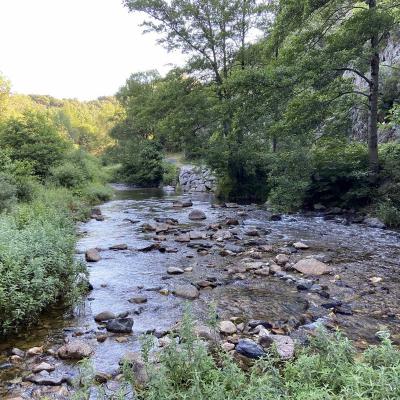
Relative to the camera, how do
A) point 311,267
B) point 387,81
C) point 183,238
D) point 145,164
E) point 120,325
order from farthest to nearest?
point 145,164 < point 387,81 < point 183,238 < point 311,267 < point 120,325

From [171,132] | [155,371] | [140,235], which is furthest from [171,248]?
[171,132]

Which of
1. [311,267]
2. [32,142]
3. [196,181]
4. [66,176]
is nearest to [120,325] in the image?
[311,267]

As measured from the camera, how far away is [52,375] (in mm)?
4441

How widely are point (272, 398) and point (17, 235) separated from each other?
557cm

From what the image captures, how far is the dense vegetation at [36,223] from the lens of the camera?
5422 mm

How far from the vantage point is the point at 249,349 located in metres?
4.85

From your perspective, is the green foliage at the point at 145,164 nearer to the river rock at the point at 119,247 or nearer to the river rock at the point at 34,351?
the river rock at the point at 119,247

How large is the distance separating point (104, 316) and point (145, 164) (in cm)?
3395

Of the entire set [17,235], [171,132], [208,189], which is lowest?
[208,189]

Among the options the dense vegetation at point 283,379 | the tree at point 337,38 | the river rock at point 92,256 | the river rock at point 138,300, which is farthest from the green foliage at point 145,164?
the dense vegetation at point 283,379

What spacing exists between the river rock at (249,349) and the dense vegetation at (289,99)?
338 inches

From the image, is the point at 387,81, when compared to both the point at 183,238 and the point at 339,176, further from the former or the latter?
the point at 183,238

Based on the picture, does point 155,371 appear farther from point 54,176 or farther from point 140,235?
point 54,176

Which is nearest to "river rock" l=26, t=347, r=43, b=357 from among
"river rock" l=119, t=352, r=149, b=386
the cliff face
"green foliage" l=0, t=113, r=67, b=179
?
"river rock" l=119, t=352, r=149, b=386
